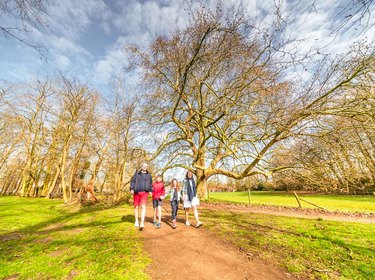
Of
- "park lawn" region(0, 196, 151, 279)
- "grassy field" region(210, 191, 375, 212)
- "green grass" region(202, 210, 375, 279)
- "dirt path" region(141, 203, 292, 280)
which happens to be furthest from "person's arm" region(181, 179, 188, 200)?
"grassy field" region(210, 191, 375, 212)

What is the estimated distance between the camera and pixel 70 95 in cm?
1514

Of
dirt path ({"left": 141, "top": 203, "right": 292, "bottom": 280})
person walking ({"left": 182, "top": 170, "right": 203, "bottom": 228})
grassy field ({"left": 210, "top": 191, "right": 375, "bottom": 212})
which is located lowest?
dirt path ({"left": 141, "top": 203, "right": 292, "bottom": 280})

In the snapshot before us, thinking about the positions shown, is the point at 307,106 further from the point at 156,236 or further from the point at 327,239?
the point at 156,236

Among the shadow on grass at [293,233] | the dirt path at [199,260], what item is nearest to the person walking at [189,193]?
the dirt path at [199,260]

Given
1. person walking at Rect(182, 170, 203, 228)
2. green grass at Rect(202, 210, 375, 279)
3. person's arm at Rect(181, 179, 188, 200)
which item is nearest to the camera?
green grass at Rect(202, 210, 375, 279)

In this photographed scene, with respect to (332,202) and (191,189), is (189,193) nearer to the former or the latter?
(191,189)

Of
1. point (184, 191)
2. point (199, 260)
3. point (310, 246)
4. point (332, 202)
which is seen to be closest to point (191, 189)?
point (184, 191)

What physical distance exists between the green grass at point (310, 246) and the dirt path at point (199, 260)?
1.37ft

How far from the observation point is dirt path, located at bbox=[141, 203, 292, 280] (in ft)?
12.3

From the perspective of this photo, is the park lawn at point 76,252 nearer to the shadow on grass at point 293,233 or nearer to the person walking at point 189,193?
the person walking at point 189,193

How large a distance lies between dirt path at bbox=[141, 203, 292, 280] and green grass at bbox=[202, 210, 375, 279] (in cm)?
42

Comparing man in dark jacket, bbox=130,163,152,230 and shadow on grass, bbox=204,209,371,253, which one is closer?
shadow on grass, bbox=204,209,371,253

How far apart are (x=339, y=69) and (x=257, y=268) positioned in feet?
23.8

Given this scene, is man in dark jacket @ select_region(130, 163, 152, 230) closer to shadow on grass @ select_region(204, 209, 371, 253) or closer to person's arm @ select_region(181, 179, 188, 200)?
person's arm @ select_region(181, 179, 188, 200)
